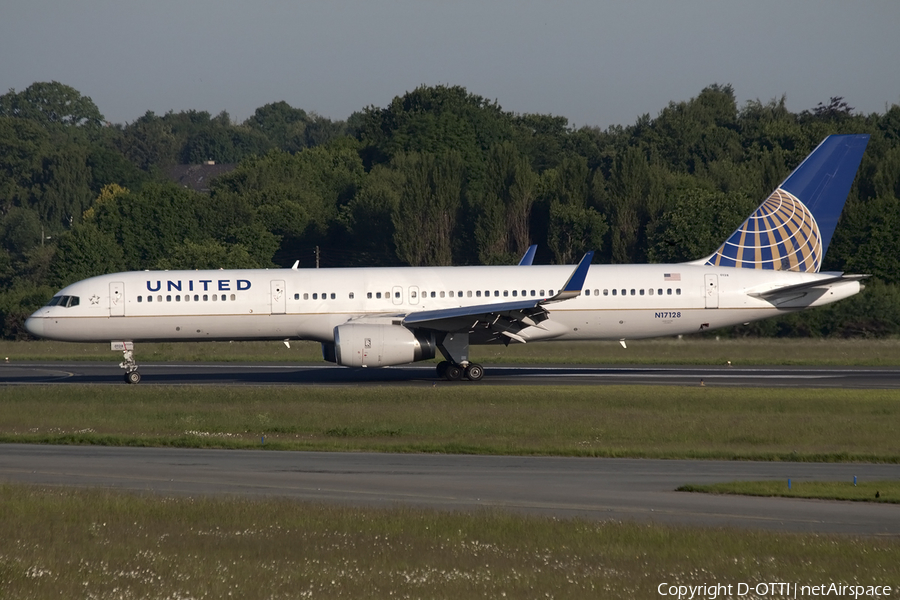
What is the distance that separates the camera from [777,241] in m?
36.7

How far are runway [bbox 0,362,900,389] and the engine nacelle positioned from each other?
4.83 feet

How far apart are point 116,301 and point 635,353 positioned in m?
20.5

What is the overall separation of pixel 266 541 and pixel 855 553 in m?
6.28

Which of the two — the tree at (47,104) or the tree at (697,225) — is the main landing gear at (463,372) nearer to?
the tree at (697,225)

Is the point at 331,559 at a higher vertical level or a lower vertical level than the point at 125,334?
lower

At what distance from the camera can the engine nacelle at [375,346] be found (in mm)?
31203

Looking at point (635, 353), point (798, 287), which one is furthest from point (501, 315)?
point (635, 353)

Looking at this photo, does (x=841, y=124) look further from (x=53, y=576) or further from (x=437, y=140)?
(x=53, y=576)

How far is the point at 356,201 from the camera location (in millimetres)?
83188

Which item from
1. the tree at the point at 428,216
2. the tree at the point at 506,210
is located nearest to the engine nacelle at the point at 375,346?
the tree at the point at 506,210

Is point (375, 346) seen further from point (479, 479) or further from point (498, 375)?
point (479, 479)

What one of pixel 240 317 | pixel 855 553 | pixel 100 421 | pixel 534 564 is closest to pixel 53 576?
pixel 534 564

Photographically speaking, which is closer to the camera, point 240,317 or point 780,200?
point 240,317

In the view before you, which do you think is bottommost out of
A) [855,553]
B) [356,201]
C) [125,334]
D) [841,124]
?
[855,553]
